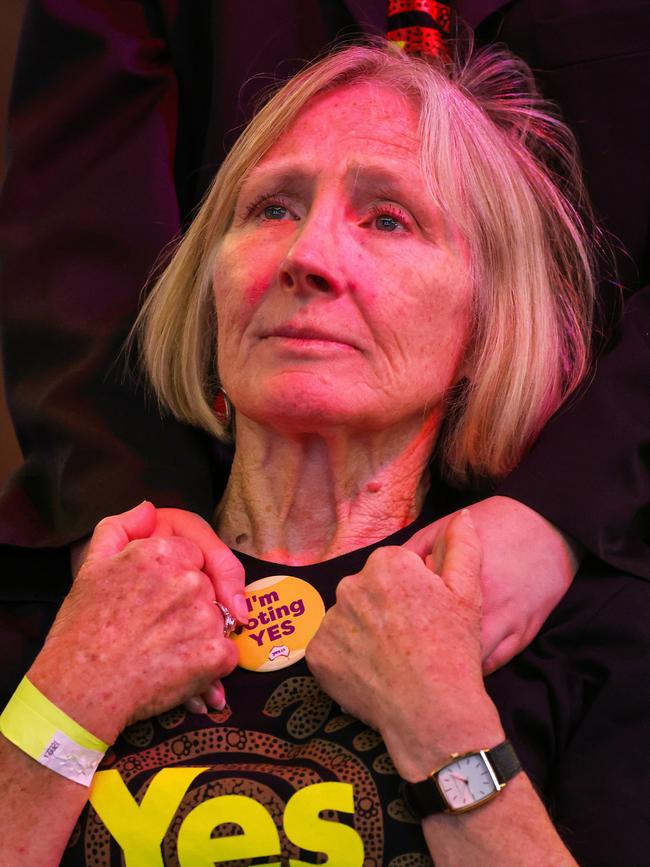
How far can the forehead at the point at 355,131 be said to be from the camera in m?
1.79

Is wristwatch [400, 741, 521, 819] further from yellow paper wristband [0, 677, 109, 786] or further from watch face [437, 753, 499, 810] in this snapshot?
yellow paper wristband [0, 677, 109, 786]

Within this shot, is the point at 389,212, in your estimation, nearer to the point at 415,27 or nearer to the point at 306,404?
the point at 306,404

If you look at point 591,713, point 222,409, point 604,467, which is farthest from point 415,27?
point 591,713

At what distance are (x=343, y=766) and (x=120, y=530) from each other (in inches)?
17.7

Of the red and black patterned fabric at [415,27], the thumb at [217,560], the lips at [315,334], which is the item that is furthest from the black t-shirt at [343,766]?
the red and black patterned fabric at [415,27]

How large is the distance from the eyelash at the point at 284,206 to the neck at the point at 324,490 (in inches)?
12.1

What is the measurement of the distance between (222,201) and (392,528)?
596mm

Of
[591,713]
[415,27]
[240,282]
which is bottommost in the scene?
[591,713]

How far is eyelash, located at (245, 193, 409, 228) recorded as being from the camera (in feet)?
5.81

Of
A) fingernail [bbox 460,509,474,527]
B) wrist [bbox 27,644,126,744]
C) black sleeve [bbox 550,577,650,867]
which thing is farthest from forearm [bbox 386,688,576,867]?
wrist [bbox 27,644,126,744]

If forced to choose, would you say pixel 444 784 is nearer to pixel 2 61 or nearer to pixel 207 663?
pixel 207 663

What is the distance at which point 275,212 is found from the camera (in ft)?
6.10

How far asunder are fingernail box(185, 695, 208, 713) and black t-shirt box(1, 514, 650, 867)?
0.4 inches

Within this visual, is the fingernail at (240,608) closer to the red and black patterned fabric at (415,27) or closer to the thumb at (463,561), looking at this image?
the thumb at (463,561)
